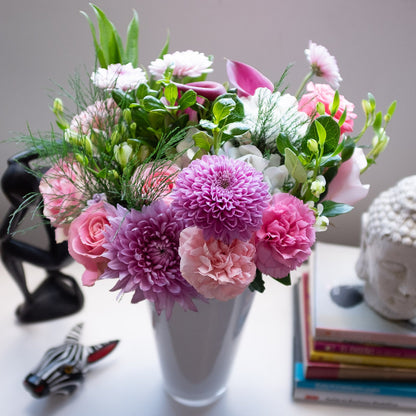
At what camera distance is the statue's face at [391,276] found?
0.65 meters

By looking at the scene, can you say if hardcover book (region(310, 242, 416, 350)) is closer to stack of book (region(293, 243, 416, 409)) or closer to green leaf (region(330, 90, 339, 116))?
stack of book (region(293, 243, 416, 409))

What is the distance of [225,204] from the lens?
41 centimetres

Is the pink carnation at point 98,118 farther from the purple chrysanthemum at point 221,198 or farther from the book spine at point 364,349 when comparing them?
the book spine at point 364,349

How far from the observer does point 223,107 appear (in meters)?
0.46

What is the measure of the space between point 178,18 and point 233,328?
57 cm

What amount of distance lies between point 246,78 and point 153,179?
18cm

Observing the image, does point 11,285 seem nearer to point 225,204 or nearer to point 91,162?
point 91,162

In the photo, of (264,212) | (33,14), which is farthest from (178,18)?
(264,212)

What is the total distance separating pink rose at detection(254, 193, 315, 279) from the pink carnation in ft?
0.67

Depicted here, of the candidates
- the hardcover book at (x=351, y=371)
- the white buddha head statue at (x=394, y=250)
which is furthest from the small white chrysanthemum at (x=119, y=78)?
the hardcover book at (x=351, y=371)

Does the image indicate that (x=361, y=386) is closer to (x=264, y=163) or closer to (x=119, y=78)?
(x=264, y=163)

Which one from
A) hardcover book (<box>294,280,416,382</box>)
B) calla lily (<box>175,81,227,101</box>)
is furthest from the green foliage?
hardcover book (<box>294,280,416,382</box>)

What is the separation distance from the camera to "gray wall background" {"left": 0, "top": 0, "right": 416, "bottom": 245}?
85 centimetres

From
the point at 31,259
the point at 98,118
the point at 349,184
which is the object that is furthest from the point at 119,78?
the point at 31,259
